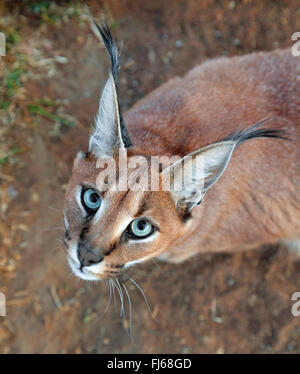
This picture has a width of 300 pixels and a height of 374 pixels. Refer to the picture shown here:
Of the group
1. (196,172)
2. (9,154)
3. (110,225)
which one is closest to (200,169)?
(196,172)

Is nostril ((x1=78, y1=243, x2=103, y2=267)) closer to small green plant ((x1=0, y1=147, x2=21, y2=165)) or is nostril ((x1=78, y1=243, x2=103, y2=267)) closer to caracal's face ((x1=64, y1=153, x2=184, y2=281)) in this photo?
caracal's face ((x1=64, y1=153, x2=184, y2=281))

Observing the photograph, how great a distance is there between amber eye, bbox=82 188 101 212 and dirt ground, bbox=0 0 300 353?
1607mm

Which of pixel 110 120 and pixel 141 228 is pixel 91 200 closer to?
pixel 141 228

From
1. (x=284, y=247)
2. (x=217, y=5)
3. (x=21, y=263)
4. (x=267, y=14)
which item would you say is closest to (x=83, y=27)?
(x=217, y=5)

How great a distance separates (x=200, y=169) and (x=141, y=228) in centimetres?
57

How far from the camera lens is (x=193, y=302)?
4.63 metres

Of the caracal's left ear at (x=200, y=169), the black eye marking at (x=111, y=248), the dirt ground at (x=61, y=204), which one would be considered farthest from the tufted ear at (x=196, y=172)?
the dirt ground at (x=61, y=204)

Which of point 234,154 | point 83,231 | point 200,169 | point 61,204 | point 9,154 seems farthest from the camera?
point 9,154

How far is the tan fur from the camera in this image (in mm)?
2904

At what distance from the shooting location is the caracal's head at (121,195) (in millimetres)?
2623

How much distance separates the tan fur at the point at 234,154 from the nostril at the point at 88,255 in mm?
78

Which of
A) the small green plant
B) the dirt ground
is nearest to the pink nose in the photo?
the dirt ground

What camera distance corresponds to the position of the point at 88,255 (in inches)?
105

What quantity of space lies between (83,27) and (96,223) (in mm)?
3408
